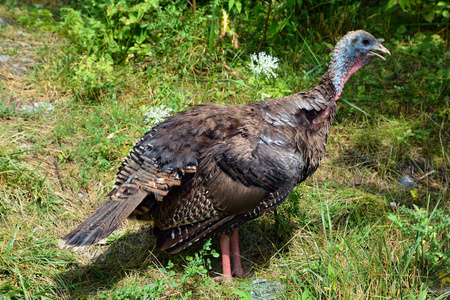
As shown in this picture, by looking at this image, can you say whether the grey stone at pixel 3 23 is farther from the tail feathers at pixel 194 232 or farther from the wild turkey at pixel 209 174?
the tail feathers at pixel 194 232

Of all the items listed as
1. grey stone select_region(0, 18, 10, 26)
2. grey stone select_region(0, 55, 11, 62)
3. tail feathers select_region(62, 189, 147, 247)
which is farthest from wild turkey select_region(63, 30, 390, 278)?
grey stone select_region(0, 18, 10, 26)

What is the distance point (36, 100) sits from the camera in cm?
500

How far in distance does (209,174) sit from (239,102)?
1875mm

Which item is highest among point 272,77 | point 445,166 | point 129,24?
point 129,24

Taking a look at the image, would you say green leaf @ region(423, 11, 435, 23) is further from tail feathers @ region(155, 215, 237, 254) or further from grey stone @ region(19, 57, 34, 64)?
grey stone @ region(19, 57, 34, 64)

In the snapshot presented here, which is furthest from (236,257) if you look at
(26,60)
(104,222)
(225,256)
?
(26,60)

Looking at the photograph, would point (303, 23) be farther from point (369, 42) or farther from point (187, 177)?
point (187, 177)

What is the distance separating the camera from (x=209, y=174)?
3227 mm

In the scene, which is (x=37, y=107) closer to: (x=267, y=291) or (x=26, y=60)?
(x=26, y=60)

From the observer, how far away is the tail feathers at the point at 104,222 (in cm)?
303

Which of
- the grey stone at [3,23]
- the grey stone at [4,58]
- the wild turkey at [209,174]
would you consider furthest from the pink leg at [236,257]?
the grey stone at [3,23]

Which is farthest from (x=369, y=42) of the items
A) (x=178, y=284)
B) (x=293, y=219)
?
(x=178, y=284)

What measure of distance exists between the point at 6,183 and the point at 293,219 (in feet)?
8.41

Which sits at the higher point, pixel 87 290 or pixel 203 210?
pixel 203 210
